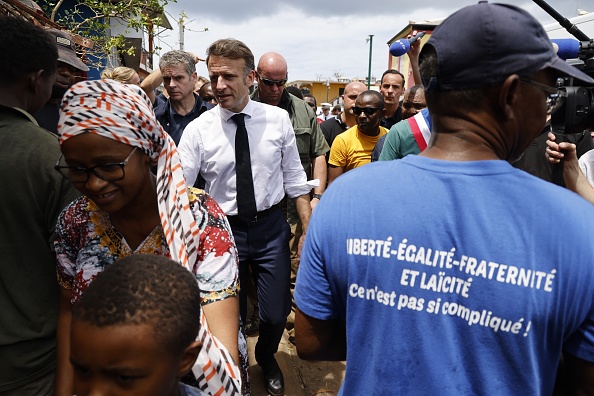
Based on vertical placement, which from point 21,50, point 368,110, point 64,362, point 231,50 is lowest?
point 64,362

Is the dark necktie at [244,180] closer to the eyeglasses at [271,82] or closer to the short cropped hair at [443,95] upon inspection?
the eyeglasses at [271,82]

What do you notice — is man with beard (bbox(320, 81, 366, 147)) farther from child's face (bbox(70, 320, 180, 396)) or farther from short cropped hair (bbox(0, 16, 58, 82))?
child's face (bbox(70, 320, 180, 396))

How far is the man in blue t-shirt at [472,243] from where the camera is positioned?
2.97 ft

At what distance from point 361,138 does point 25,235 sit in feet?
10.6

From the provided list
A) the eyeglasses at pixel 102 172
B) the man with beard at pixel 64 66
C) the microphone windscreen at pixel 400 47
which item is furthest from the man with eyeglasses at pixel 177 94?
the eyeglasses at pixel 102 172

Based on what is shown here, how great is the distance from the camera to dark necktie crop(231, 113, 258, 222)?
2750mm

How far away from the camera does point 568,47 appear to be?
2.31m

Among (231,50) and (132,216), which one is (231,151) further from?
(132,216)

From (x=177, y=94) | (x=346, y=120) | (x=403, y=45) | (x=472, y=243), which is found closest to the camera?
(x=472, y=243)

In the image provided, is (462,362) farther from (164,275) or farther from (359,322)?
(164,275)

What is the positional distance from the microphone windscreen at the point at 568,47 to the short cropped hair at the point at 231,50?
181cm

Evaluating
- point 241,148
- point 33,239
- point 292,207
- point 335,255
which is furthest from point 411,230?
point 292,207

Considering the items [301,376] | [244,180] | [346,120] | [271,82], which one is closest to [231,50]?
[244,180]

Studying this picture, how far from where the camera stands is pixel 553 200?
3.00 ft
